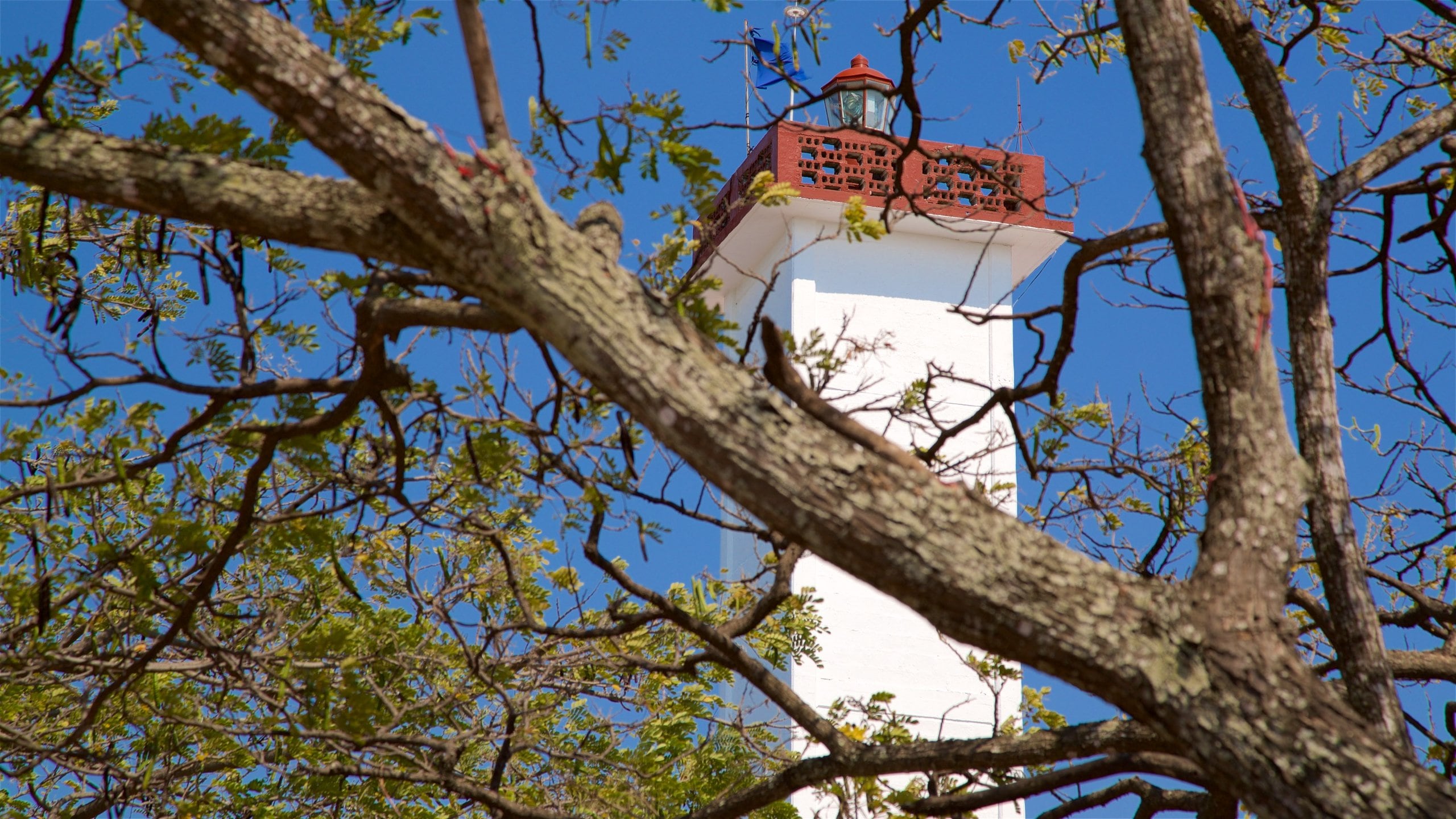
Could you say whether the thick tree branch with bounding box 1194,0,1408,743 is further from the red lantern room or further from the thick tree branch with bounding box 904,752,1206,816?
the red lantern room

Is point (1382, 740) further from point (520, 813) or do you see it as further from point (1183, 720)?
point (520, 813)

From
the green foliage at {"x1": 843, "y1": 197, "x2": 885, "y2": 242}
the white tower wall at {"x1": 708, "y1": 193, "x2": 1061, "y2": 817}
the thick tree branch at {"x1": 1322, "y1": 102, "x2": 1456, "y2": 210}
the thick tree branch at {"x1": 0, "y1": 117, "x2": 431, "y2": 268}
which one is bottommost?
the thick tree branch at {"x1": 0, "y1": 117, "x2": 431, "y2": 268}

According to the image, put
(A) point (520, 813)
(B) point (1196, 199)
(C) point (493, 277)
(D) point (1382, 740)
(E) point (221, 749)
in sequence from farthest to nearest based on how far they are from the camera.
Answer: (E) point (221, 749), (A) point (520, 813), (B) point (1196, 199), (C) point (493, 277), (D) point (1382, 740)

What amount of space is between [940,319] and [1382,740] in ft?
40.9

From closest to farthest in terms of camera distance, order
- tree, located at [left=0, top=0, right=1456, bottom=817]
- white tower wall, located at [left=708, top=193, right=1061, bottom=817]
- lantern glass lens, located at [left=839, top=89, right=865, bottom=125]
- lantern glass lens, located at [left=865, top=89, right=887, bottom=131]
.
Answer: tree, located at [left=0, top=0, right=1456, bottom=817] → white tower wall, located at [left=708, top=193, right=1061, bottom=817] → lantern glass lens, located at [left=839, top=89, right=865, bottom=125] → lantern glass lens, located at [left=865, top=89, right=887, bottom=131]

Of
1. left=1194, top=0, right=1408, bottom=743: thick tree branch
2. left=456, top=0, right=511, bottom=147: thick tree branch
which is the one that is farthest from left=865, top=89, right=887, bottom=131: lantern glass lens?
left=456, top=0, right=511, bottom=147: thick tree branch

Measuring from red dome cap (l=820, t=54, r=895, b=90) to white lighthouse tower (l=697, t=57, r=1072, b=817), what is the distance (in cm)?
2

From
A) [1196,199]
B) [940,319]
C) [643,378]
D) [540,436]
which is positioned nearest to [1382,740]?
[1196,199]

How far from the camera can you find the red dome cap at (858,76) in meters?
14.7

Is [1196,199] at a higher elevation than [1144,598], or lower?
higher

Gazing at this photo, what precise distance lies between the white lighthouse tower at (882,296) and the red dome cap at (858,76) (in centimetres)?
2

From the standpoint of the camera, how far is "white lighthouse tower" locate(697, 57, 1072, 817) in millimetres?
12484

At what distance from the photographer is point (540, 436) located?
13.2 ft

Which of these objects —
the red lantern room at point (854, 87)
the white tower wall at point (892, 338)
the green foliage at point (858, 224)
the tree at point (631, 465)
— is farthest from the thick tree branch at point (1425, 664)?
the red lantern room at point (854, 87)
